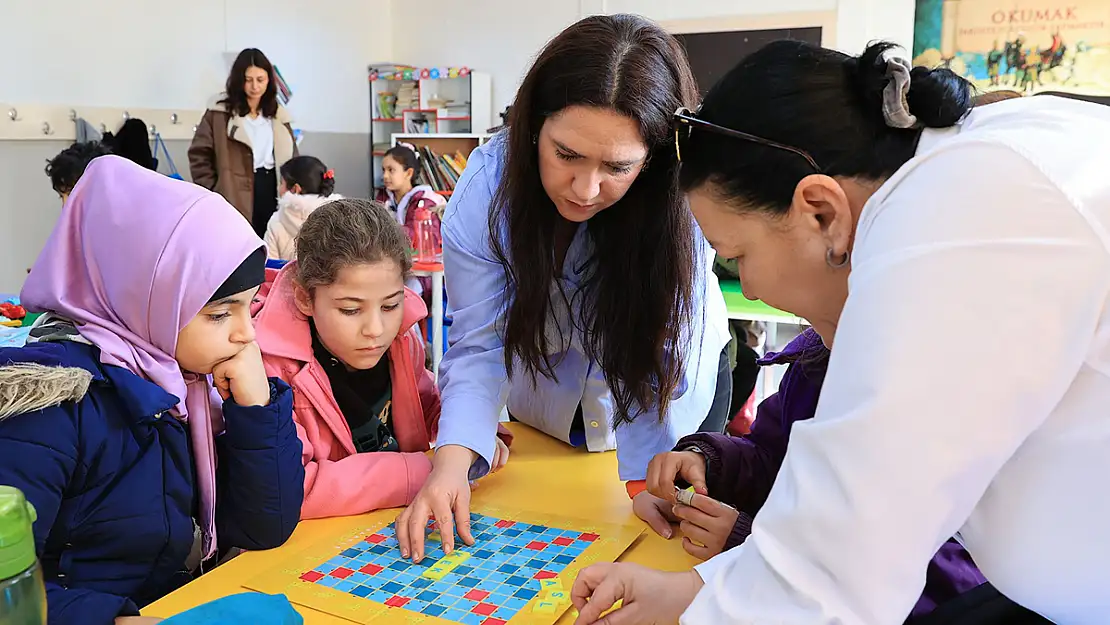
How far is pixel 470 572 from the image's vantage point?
43.8 inches

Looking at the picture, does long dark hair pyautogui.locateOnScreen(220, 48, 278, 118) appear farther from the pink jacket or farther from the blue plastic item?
the blue plastic item

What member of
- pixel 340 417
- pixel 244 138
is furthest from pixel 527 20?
pixel 340 417

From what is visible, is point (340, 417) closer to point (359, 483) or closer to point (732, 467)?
point (359, 483)

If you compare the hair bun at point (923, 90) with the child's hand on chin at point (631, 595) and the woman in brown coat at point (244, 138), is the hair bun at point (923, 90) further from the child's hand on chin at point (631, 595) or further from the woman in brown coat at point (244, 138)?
the woman in brown coat at point (244, 138)

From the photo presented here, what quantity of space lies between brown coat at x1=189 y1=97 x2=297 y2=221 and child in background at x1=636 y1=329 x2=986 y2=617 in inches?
172

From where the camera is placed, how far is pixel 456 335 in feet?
5.16

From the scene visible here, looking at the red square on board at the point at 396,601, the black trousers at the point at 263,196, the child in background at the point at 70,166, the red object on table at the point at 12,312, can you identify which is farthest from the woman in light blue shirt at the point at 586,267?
the black trousers at the point at 263,196

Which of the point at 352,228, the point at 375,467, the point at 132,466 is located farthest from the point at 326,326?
the point at 132,466

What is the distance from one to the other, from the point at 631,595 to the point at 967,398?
0.47 meters

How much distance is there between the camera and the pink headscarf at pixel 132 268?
114cm

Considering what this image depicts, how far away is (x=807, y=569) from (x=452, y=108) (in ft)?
20.8

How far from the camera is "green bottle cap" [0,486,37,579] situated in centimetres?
63

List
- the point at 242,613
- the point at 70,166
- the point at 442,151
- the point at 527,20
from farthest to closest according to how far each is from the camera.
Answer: the point at 442,151
the point at 527,20
the point at 70,166
the point at 242,613

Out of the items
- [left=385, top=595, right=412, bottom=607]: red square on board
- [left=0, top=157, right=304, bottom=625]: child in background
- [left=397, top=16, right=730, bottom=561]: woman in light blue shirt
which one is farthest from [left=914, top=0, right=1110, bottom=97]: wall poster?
[left=385, top=595, right=412, bottom=607]: red square on board
